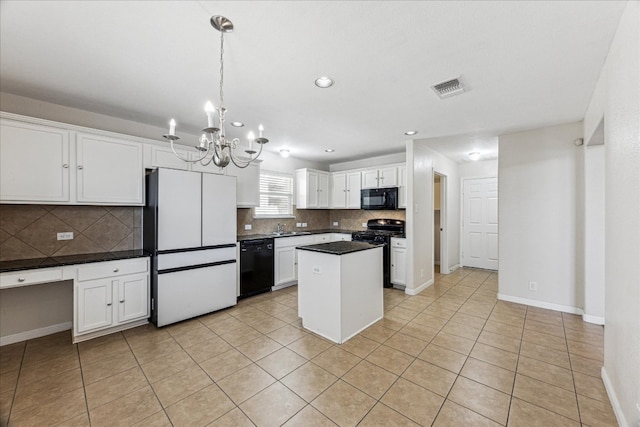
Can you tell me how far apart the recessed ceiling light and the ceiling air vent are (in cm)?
101

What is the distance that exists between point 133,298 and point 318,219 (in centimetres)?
396

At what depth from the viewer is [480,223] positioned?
19.7 ft

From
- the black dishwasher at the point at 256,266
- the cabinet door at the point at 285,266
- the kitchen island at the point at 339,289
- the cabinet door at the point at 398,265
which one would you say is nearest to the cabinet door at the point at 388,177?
the cabinet door at the point at 398,265

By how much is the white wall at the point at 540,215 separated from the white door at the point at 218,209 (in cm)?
416

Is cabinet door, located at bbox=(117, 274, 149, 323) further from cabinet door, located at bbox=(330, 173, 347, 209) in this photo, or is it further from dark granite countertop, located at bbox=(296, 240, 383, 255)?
cabinet door, located at bbox=(330, 173, 347, 209)

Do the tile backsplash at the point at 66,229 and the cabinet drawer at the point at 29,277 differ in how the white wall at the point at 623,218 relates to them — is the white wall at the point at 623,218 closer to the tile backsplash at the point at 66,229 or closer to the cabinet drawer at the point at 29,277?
the cabinet drawer at the point at 29,277

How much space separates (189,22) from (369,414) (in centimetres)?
287

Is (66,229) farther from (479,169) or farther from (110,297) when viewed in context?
(479,169)

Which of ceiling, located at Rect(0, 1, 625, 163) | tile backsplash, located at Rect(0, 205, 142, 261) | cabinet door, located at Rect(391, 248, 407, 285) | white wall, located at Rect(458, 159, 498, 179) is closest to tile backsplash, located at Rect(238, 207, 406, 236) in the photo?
cabinet door, located at Rect(391, 248, 407, 285)

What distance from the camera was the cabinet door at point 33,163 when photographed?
2.47 meters

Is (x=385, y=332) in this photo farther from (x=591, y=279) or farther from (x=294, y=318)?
(x=591, y=279)

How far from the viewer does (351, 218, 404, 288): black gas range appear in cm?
470

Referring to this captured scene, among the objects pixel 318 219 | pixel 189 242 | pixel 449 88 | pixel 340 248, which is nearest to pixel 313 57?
pixel 449 88

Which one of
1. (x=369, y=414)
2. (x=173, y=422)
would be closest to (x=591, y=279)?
(x=369, y=414)
